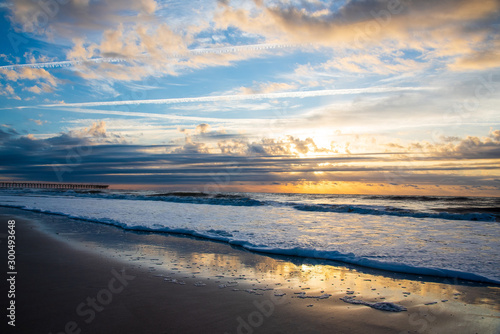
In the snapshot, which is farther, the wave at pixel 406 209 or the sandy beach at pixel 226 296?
the wave at pixel 406 209

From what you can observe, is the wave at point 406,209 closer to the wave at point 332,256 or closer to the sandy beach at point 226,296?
the wave at point 332,256

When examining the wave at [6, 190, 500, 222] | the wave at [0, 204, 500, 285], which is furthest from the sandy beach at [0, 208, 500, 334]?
the wave at [6, 190, 500, 222]

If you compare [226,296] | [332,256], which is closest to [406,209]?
[332,256]

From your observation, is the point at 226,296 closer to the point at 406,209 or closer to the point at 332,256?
the point at 332,256

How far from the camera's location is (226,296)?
527cm

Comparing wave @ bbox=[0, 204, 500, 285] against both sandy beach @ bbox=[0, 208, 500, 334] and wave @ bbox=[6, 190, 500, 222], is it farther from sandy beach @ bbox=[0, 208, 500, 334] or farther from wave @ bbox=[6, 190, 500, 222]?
wave @ bbox=[6, 190, 500, 222]

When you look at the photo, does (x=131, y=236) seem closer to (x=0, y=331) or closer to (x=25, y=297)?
(x=25, y=297)

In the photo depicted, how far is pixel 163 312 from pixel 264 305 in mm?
1553

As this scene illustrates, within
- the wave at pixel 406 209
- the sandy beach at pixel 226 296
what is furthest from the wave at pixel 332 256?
the wave at pixel 406 209

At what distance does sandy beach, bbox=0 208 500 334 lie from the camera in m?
4.13

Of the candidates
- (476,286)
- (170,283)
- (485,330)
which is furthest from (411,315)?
(170,283)

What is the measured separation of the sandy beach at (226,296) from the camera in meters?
4.13

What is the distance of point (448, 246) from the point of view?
958cm

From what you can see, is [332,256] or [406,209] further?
[406,209]
